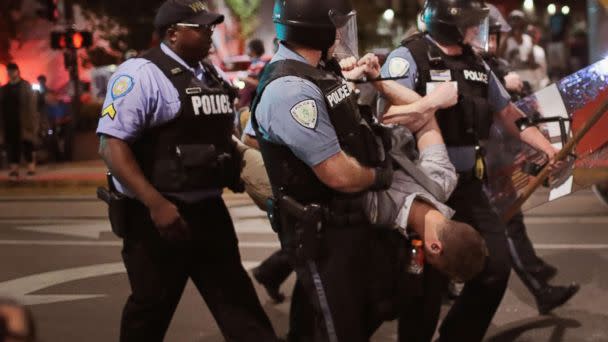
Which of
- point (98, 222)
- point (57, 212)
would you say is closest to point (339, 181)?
point (98, 222)

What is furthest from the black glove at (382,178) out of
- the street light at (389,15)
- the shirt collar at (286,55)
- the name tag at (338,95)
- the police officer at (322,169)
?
the street light at (389,15)

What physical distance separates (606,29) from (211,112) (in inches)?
416

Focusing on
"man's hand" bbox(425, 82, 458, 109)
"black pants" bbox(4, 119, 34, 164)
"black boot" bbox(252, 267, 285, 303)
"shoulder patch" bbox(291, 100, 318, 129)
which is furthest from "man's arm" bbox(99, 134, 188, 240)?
"black pants" bbox(4, 119, 34, 164)

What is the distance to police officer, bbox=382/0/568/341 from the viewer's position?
4711mm

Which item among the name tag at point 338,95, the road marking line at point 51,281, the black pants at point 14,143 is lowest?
the black pants at point 14,143

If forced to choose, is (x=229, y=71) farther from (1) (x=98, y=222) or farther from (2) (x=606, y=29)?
(1) (x=98, y=222)

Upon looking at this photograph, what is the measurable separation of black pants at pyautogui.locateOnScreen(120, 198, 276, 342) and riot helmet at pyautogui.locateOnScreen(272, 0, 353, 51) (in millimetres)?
1084

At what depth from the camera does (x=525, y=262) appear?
643 cm

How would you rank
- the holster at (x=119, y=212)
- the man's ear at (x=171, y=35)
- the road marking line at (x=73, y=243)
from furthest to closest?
the road marking line at (x=73, y=243), the man's ear at (x=171, y=35), the holster at (x=119, y=212)

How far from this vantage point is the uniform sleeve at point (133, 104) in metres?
4.34

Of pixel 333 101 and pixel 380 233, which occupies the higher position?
pixel 333 101

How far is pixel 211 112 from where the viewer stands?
447 cm

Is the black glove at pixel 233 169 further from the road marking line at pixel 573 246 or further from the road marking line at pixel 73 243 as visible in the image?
the road marking line at pixel 573 246

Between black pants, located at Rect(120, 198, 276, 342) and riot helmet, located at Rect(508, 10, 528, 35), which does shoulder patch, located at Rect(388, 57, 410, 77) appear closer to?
black pants, located at Rect(120, 198, 276, 342)
